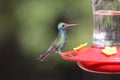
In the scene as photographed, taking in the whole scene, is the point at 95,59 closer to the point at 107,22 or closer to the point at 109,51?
the point at 109,51

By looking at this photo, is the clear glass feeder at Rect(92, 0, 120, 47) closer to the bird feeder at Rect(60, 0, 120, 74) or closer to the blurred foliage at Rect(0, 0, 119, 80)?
the bird feeder at Rect(60, 0, 120, 74)

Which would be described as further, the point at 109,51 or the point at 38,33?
the point at 38,33

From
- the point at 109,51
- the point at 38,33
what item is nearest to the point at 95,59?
the point at 109,51

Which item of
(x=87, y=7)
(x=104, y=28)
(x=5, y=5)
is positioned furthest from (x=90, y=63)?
(x=5, y=5)

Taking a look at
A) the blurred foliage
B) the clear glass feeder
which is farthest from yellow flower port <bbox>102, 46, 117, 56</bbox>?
the blurred foliage

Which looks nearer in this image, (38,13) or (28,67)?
(38,13)

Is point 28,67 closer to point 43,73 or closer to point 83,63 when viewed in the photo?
point 43,73

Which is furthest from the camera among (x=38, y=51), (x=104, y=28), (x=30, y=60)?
(x=30, y=60)
